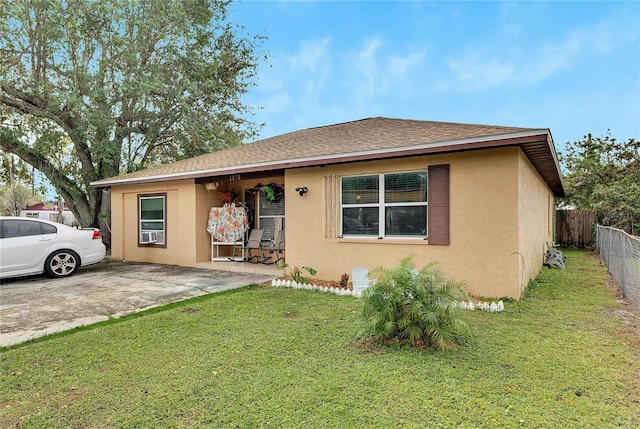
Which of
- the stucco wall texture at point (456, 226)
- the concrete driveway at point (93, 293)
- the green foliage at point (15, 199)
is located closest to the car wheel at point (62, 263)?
the concrete driveway at point (93, 293)

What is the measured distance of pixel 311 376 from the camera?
3.24 meters

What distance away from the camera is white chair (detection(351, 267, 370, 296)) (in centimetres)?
658

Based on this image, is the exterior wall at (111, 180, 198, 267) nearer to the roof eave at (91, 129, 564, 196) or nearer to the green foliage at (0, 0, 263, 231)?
the roof eave at (91, 129, 564, 196)

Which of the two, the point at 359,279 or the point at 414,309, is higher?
the point at 414,309

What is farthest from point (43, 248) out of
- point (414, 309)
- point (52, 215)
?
point (52, 215)

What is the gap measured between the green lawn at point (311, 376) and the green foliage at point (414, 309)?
0.20 metres

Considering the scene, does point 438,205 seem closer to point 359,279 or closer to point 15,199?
point 359,279

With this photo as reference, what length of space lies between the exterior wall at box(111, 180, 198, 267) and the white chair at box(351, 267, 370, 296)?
4.94 metres

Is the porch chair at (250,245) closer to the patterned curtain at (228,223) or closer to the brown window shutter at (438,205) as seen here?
the patterned curtain at (228,223)

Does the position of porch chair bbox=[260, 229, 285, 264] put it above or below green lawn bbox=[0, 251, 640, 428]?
above

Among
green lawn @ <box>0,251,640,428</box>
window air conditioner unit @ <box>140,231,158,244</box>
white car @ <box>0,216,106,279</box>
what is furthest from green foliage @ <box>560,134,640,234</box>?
white car @ <box>0,216,106,279</box>

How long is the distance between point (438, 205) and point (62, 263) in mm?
8146

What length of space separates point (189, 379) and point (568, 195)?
2008 centimetres

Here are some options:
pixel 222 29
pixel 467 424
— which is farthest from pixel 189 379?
pixel 222 29
